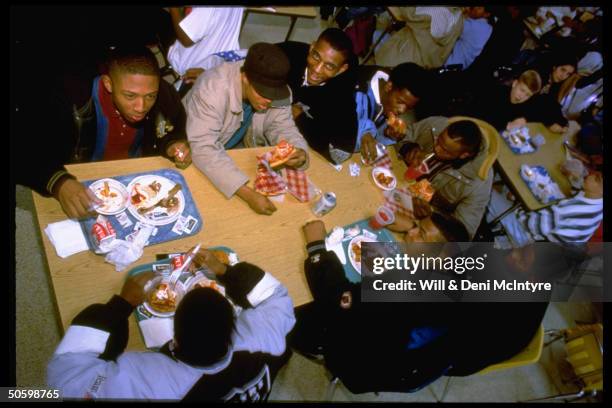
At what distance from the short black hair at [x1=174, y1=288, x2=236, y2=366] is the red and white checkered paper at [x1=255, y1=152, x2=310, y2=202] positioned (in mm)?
1160

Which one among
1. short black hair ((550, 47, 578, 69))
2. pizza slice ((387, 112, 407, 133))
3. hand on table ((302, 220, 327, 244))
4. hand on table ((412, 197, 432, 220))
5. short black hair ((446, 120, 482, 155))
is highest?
short black hair ((550, 47, 578, 69))

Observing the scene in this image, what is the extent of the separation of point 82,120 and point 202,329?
5.27 feet

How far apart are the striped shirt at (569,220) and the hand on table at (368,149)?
6.21ft

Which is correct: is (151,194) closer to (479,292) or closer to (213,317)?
(213,317)

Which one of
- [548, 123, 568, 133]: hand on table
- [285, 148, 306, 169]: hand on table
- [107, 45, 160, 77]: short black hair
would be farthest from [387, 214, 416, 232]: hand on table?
[548, 123, 568, 133]: hand on table

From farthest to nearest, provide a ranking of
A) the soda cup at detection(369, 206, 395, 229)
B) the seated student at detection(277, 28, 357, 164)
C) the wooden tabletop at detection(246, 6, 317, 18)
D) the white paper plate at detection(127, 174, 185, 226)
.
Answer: the wooden tabletop at detection(246, 6, 317, 18), the seated student at detection(277, 28, 357, 164), the soda cup at detection(369, 206, 395, 229), the white paper plate at detection(127, 174, 185, 226)

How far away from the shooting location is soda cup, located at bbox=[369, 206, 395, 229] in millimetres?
2666

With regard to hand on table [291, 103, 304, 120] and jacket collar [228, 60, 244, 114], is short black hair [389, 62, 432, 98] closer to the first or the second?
hand on table [291, 103, 304, 120]

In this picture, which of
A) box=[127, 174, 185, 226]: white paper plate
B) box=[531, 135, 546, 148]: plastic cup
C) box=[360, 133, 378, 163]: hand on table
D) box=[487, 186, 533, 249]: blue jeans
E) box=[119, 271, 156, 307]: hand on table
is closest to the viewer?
box=[119, 271, 156, 307]: hand on table

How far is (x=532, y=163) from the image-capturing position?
4094mm

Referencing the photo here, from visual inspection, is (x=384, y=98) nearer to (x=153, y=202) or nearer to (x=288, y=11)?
(x=288, y=11)

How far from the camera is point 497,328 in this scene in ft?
7.41

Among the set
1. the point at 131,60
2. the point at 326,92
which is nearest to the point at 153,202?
the point at 131,60

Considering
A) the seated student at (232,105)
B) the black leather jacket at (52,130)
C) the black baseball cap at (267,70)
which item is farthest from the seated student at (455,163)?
the black leather jacket at (52,130)
